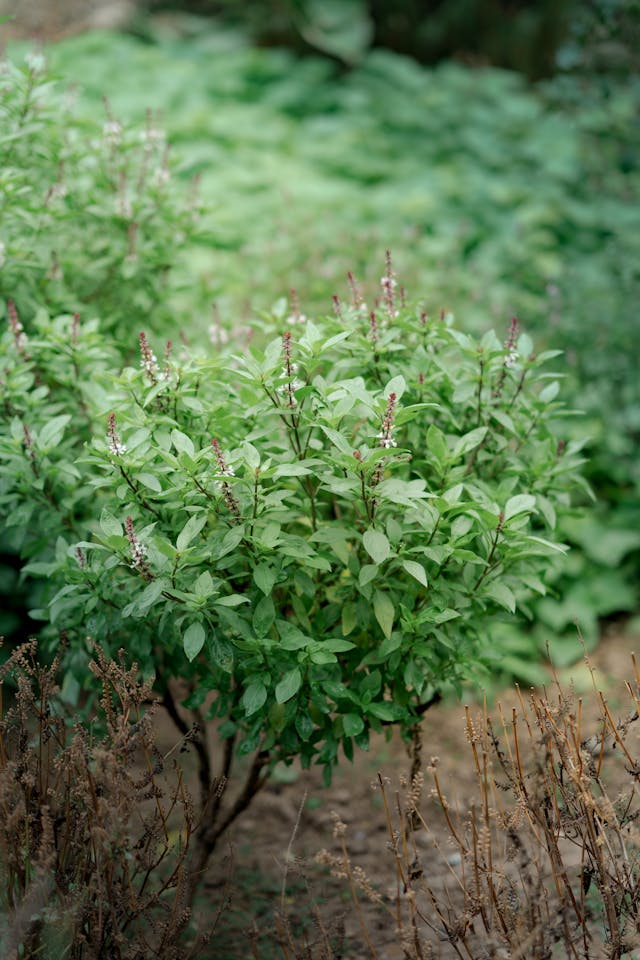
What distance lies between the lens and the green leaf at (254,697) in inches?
84.7

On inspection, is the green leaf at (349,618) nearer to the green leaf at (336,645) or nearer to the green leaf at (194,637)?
the green leaf at (336,645)

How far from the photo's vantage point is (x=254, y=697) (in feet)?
7.12

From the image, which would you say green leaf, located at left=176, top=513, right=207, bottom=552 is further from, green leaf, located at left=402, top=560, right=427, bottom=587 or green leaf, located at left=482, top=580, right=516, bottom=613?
green leaf, located at left=482, top=580, right=516, bottom=613

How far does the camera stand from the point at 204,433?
7.71 ft

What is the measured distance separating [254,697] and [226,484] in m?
0.51

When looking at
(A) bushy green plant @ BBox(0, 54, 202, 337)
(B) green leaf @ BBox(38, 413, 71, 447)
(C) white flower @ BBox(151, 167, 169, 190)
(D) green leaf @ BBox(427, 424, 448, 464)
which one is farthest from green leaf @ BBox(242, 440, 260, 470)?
(C) white flower @ BBox(151, 167, 169, 190)

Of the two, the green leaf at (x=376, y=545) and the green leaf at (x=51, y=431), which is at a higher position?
the green leaf at (x=376, y=545)

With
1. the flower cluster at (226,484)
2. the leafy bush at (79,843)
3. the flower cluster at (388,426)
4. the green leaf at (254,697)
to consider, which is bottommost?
the leafy bush at (79,843)

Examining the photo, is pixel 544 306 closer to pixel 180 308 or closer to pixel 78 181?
pixel 180 308

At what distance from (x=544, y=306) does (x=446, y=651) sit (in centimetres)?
302

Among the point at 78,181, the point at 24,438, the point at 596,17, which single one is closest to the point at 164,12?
the point at 596,17

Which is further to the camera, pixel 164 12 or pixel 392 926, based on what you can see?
pixel 164 12

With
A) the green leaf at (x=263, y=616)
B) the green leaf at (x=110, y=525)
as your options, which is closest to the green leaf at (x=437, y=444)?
the green leaf at (x=263, y=616)

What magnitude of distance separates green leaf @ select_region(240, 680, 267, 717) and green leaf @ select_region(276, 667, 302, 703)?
46 mm
